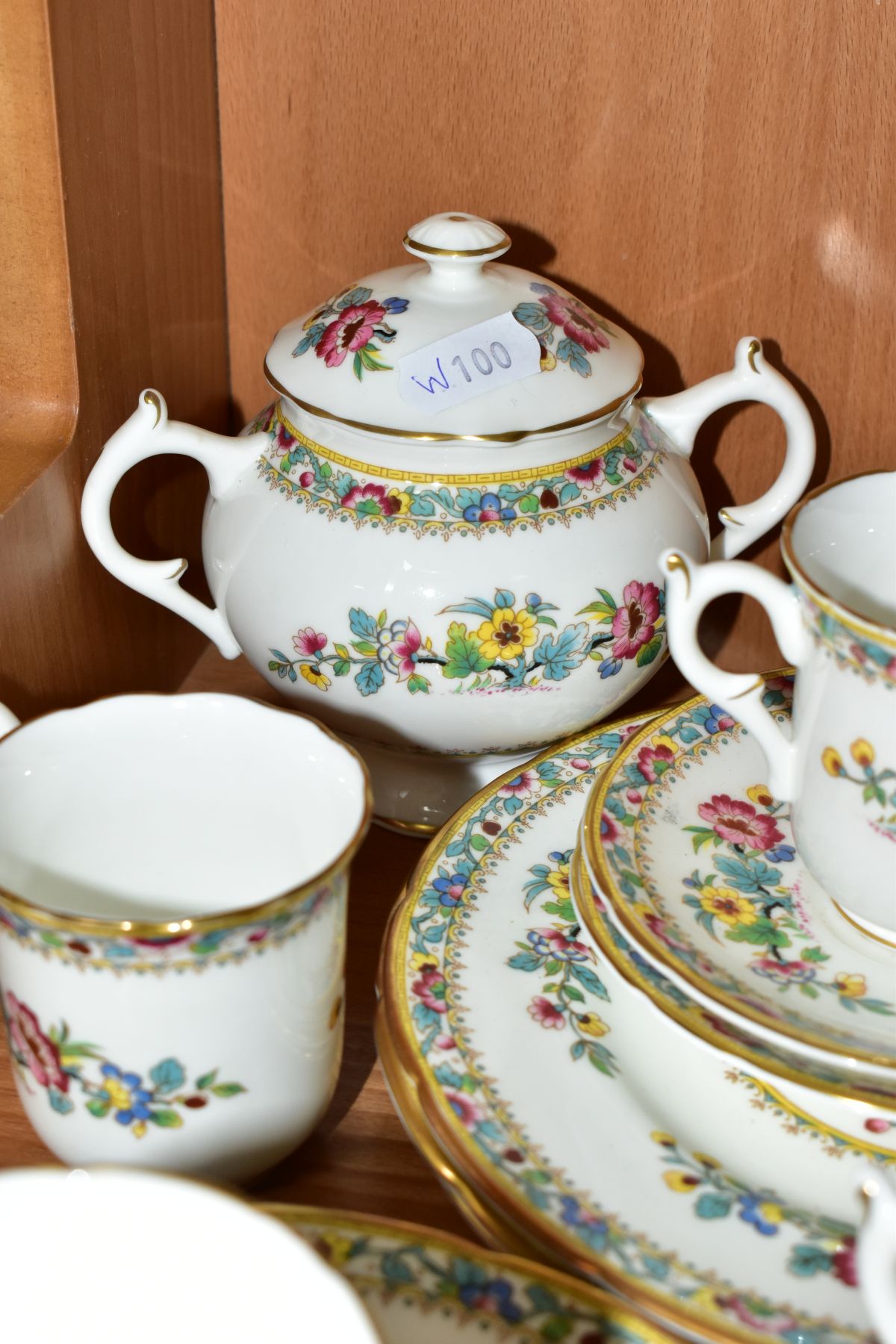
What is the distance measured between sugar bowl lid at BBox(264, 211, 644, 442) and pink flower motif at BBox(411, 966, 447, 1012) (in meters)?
0.22

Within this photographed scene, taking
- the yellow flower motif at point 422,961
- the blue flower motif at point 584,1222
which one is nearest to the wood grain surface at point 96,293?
the yellow flower motif at point 422,961

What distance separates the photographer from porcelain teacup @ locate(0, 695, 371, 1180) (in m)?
0.44

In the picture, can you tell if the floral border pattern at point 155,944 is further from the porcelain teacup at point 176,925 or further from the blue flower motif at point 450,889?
the blue flower motif at point 450,889

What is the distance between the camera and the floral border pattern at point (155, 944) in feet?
1.40

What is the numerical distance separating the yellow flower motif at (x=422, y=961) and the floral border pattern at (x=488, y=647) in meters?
0.13

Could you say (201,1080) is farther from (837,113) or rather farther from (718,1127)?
(837,113)

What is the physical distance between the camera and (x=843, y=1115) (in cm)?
49

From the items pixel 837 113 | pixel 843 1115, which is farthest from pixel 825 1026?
pixel 837 113

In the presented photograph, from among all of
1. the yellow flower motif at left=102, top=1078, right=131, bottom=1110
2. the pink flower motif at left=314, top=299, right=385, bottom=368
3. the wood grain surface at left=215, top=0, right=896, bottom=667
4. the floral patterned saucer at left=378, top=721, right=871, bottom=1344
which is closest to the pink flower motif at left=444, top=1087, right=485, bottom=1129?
the floral patterned saucer at left=378, top=721, right=871, bottom=1344

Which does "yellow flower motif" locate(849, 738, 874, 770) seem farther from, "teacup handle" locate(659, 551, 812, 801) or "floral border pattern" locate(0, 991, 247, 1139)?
"floral border pattern" locate(0, 991, 247, 1139)

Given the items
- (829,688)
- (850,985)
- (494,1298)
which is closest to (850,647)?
(829,688)

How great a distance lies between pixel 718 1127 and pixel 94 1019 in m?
0.22

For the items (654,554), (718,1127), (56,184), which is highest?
(56,184)

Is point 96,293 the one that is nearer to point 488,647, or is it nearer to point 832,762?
point 488,647
